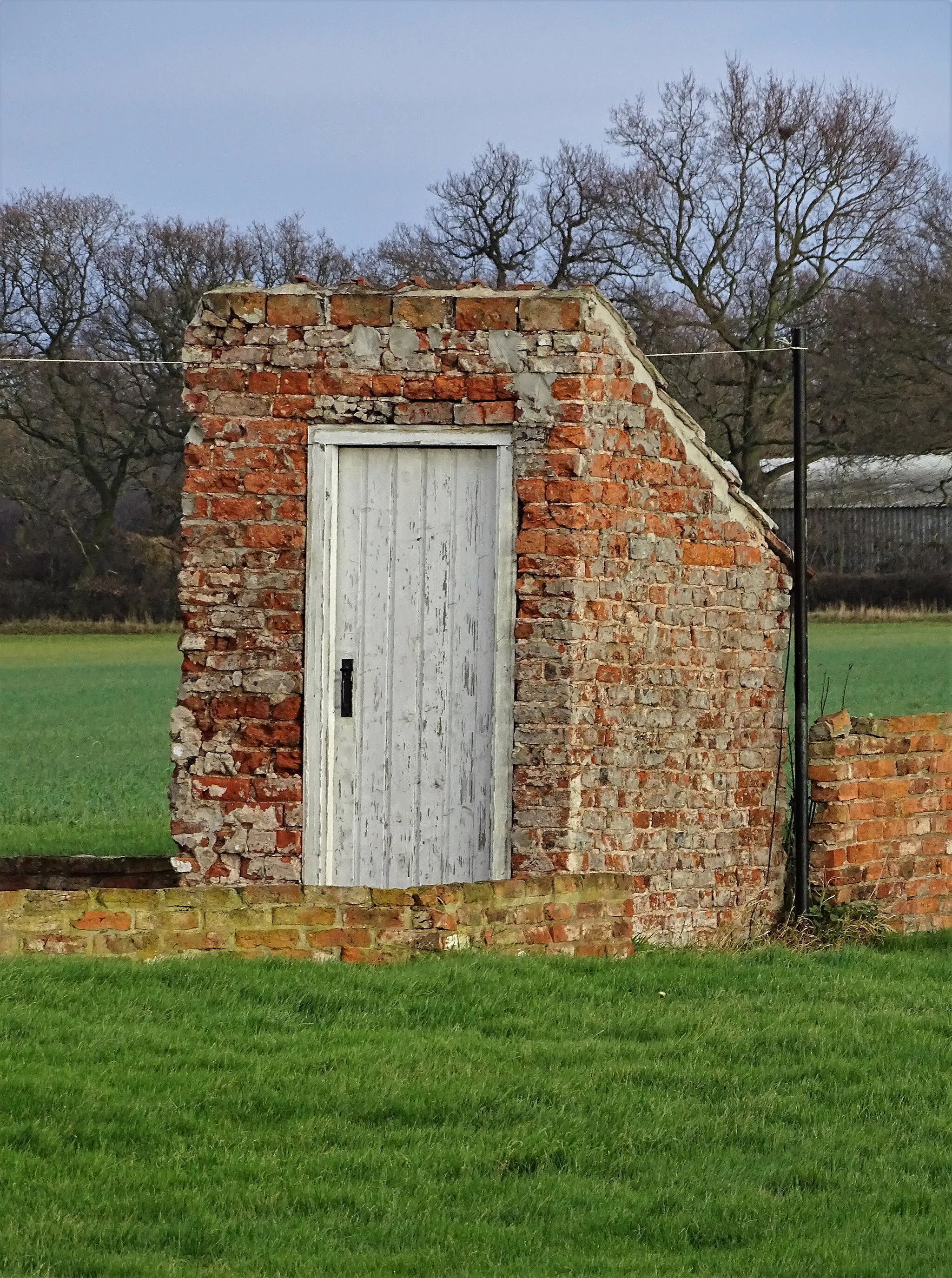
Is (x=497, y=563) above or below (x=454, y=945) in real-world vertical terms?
above

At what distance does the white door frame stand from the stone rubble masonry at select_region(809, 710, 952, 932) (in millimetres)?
2061

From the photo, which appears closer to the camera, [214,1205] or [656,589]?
[214,1205]

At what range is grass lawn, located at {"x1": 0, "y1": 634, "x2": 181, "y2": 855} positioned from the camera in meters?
13.9

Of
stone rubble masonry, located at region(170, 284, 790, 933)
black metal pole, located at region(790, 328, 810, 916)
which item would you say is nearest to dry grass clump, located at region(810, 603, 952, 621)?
black metal pole, located at region(790, 328, 810, 916)

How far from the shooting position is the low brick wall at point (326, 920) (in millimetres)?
6566

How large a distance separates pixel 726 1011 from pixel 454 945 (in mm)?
1215

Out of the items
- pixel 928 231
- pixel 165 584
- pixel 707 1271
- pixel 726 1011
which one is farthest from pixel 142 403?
A: pixel 707 1271

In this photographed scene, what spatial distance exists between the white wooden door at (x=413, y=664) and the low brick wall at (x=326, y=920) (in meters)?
0.85

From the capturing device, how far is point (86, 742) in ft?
77.5

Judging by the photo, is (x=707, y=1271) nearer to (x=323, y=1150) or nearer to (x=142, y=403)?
(x=323, y=1150)

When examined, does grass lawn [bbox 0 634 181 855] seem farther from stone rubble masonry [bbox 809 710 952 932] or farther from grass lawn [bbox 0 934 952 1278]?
grass lawn [bbox 0 934 952 1278]

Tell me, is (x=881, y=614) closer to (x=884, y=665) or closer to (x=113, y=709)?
(x=884, y=665)

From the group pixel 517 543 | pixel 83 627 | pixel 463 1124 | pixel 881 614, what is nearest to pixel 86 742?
pixel 83 627

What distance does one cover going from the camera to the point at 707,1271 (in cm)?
389
